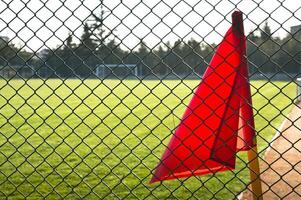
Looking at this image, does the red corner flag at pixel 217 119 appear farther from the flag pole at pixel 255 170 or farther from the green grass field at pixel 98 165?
the green grass field at pixel 98 165

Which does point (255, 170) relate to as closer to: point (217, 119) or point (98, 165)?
point (217, 119)

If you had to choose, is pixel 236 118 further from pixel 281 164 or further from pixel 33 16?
pixel 281 164

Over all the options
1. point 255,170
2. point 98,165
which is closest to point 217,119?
point 255,170

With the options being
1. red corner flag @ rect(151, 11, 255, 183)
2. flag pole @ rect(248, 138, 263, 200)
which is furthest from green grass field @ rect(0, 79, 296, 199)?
flag pole @ rect(248, 138, 263, 200)

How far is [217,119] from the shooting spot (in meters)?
2.74

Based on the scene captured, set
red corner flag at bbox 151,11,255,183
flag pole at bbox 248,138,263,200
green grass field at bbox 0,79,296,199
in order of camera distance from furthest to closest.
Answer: green grass field at bbox 0,79,296,199 < flag pole at bbox 248,138,263,200 < red corner flag at bbox 151,11,255,183

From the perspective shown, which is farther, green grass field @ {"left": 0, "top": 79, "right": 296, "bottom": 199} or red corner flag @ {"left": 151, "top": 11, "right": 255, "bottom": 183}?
green grass field @ {"left": 0, "top": 79, "right": 296, "bottom": 199}

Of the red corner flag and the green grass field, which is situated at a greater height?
the red corner flag

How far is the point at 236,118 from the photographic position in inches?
107

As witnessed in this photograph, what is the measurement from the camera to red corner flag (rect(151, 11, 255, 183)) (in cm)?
268

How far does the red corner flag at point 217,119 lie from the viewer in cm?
268

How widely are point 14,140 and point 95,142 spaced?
6.72ft

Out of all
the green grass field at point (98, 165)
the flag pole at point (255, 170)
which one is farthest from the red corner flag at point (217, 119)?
the green grass field at point (98, 165)

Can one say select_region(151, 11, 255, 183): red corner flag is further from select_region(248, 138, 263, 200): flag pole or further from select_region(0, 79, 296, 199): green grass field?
select_region(0, 79, 296, 199): green grass field
